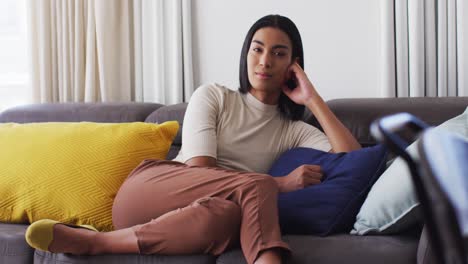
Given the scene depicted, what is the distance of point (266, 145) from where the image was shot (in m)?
2.11

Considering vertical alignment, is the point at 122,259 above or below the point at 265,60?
below

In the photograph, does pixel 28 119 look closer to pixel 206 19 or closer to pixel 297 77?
pixel 206 19

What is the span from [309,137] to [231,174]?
50 centimetres

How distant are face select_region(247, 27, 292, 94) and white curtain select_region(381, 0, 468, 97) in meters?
0.44

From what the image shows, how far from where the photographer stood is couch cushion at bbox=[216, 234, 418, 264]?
1.49 meters

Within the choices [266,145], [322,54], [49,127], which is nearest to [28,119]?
[49,127]

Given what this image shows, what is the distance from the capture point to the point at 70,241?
65.4 inches

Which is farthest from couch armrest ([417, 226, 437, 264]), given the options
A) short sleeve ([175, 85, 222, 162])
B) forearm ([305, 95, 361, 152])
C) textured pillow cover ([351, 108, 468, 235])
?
short sleeve ([175, 85, 222, 162])

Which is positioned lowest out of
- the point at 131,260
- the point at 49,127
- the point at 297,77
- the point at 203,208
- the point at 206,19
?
the point at 131,260

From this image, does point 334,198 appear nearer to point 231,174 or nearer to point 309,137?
point 231,174

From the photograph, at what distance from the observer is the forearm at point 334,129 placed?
2.01m

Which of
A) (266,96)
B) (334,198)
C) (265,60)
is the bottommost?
(334,198)

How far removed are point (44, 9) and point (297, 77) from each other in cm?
132

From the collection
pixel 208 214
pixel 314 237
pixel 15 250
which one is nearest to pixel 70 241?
pixel 15 250
